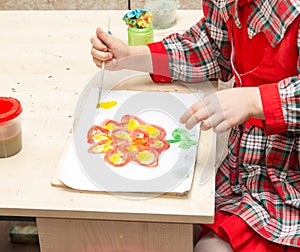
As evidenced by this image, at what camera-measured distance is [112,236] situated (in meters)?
0.90

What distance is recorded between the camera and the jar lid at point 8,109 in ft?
3.01

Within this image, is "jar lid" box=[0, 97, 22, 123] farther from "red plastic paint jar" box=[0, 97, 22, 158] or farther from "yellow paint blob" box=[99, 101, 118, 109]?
"yellow paint blob" box=[99, 101, 118, 109]

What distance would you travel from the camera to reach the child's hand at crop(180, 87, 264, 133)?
90 cm

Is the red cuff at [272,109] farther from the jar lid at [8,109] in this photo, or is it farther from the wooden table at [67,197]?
the jar lid at [8,109]

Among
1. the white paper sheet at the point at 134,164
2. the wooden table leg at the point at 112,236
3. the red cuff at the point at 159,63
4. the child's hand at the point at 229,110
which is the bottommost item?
the wooden table leg at the point at 112,236

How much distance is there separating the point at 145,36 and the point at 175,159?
36 cm

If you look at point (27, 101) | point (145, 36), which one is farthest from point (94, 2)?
point (27, 101)

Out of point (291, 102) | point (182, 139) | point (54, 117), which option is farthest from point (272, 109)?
point (54, 117)

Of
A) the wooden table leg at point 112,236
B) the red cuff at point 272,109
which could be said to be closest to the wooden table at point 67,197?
A: the wooden table leg at point 112,236

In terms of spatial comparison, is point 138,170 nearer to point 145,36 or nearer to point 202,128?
point 202,128

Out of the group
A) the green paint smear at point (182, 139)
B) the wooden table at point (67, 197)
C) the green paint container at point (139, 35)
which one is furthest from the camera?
the green paint container at point (139, 35)

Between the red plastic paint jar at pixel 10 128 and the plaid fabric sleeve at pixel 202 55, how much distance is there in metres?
0.30

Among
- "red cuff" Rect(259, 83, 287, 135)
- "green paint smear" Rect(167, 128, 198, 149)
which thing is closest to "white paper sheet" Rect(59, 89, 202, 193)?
"green paint smear" Rect(167, 128, 198, 149)

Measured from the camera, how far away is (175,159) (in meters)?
0.92
